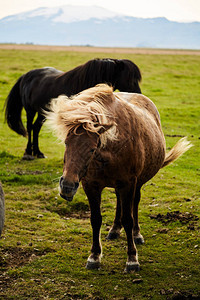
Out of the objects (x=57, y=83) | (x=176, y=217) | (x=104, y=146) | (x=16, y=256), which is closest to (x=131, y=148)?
(x=104, y=146)

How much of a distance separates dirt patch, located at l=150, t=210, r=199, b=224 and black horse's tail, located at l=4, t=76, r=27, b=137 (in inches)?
238

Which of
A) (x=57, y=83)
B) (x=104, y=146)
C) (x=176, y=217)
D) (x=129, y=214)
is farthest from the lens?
(x=57, y=83)

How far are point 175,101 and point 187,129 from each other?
5.91m

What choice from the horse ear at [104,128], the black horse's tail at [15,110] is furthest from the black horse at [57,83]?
the horse ear at [104,128]

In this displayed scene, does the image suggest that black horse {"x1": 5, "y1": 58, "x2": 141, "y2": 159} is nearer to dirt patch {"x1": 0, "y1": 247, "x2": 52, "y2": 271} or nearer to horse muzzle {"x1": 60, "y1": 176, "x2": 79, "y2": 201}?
dirt patch {"x1": 0, "y1": 247, "x2": 52, "y2": 271}

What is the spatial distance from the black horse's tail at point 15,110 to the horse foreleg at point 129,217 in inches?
279

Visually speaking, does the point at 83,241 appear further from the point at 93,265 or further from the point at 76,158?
the point at 76,158

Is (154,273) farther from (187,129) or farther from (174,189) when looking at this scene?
(187,129)

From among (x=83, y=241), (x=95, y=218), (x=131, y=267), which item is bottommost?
(x=83, y=241)

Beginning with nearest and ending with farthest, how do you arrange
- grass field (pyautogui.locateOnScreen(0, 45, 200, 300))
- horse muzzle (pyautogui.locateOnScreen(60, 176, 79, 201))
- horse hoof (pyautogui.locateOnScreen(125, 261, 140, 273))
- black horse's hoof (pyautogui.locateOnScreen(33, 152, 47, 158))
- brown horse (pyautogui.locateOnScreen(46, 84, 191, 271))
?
horse muzzle (pyautogui.locateOnScreen(60, 176, 79, 201)) < brown horse (pyautogui.locateOnScreen(46, 84, 191, 271)) < grass field (pyautogui.locateOnScreen(0, 45, 200, 300)) < horse hoof (pyautogui.locateOnScreen(125, 261, 140, 273)) < black horse's hoof (pyautogui.locateOnScreen(33, 152, 47, 158))

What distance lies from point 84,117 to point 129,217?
5.25ft

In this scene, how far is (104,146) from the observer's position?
3775mm

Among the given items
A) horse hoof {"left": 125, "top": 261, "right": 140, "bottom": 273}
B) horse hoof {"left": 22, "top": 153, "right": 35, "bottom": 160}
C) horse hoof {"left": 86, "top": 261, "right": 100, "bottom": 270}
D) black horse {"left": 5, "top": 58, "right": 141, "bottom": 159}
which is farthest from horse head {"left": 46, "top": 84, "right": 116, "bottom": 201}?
horse hoof {"left": 22, "top": 153, "right": 35, "bottom": 160}

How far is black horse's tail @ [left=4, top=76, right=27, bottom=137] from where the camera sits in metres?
10.9
